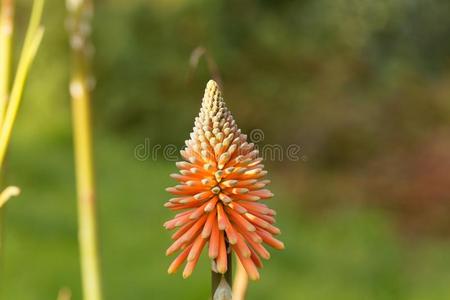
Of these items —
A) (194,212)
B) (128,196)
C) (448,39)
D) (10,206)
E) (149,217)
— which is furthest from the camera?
(448,39)

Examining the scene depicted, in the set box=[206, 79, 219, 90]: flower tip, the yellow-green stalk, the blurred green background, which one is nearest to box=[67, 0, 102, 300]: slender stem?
the yellow-green stalk

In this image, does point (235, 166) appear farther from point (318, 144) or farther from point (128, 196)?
point (318, 144)

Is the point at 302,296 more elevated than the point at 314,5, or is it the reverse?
the point at 314,5

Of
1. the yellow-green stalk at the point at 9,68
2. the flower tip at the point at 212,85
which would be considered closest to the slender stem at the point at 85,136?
the yellow-green stalk at the point at 9,68

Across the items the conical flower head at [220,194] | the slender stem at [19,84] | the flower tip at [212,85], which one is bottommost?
the conical flower head at [220,194]

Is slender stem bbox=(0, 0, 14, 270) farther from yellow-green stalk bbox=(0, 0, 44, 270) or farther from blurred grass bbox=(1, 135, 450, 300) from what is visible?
blurred grass bbox=(1, 135, 450, 300)

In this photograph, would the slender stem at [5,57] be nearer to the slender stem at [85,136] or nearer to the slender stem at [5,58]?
the slender stem at [5,58]

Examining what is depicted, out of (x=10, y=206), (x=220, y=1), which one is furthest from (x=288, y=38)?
(x=10, y=206)
